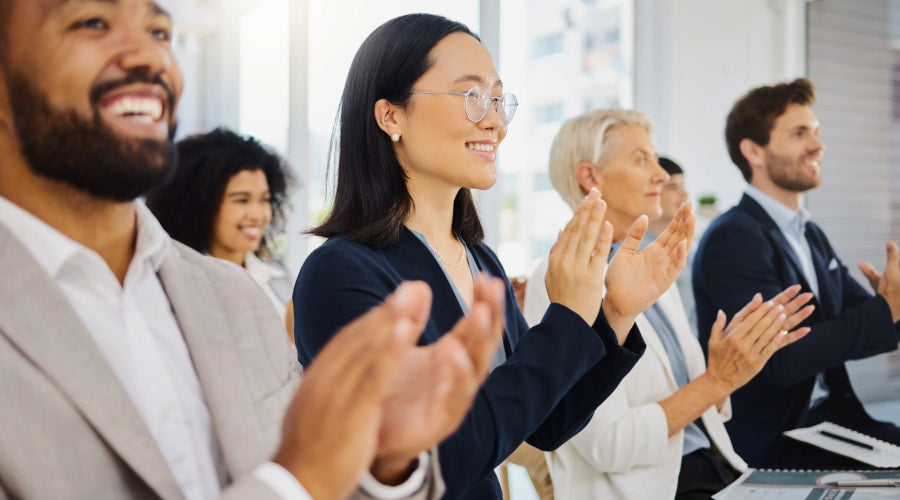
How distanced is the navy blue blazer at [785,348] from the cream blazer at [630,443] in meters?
0.44

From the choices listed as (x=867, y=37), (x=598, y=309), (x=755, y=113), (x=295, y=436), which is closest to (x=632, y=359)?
(x=598, y=309)

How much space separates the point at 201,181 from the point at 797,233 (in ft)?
8.40

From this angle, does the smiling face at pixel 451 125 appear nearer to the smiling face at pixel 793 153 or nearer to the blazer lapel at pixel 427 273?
the blazer lapel at pixel 427 273

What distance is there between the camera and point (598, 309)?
4.10ft

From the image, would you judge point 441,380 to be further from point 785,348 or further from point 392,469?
point 785,348

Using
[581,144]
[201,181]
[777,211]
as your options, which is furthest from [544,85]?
[201,181]

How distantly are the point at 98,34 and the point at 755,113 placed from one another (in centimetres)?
278

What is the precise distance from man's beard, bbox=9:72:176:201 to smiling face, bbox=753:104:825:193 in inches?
106

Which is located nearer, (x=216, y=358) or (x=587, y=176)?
(x=216, y=358)

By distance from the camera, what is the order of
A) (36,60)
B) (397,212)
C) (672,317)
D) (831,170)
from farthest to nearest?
(831,170) < (672,317) < (397,212) < (36,60)

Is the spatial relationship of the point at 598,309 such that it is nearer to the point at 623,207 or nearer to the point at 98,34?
the point at 98,34

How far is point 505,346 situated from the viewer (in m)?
1.50

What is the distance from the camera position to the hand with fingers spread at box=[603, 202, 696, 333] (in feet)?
4.51

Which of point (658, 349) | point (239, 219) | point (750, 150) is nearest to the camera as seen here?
point (658, 349)
